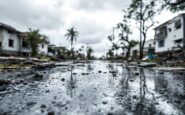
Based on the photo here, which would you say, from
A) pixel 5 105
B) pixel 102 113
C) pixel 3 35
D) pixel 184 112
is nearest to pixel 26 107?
pixel 5 105

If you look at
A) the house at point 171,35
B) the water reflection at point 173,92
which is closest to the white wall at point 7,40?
the house at point 171,35

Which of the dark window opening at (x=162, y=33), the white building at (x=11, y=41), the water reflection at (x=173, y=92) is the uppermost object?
the dark window opening at (x=162, y=33)

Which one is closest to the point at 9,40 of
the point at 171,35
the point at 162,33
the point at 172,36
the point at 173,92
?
the point at 173,92

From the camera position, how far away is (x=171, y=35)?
125 ft

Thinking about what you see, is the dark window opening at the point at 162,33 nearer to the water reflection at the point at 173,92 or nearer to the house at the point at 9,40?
the house at the point at 9,40

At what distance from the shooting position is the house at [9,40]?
102 ft

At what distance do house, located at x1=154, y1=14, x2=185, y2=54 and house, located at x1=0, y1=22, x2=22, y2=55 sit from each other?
32549 millimetres

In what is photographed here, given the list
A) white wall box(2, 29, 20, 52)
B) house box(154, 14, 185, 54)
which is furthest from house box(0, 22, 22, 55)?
house box(154, 14, 185, 54)

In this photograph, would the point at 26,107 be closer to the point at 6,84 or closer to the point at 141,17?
the point at 6,84

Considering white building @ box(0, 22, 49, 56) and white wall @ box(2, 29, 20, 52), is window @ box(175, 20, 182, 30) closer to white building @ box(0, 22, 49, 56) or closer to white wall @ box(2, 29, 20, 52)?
white building @ box(0, 22, 49, 56)

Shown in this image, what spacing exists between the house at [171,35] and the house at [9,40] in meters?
32.5

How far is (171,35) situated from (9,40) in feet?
122

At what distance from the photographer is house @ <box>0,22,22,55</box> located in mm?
30972

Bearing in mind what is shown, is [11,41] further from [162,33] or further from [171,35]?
[162,33]
